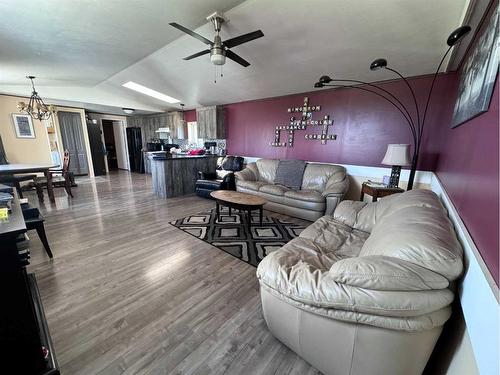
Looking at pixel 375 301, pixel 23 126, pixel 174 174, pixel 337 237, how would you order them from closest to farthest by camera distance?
pixel 375 301 → pixel 337 237 → pixel 174 174 → pixel 23 126

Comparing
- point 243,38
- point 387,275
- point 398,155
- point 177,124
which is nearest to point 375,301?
point 387,275

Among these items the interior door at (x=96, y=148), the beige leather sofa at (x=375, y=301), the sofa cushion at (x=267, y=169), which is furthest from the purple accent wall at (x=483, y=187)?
the interior door at (x=96, y=148)

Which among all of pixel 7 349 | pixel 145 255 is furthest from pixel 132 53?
pixel 7 349

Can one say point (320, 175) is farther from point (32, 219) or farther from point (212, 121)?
point (32, 219)

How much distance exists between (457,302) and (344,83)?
11.9ft

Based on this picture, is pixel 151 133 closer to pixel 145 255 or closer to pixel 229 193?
pixel 229 193

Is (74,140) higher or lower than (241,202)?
higher

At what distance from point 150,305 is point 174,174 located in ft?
11.7

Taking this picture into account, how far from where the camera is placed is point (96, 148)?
311 inches

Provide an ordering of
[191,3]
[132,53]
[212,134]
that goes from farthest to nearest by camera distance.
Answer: [212,134] → [132,53] → [191,3]

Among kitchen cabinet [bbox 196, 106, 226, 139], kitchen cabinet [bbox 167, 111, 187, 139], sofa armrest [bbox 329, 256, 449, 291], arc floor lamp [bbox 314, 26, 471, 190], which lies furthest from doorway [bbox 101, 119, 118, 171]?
sofa armrest [bbox 329, 256, 449, 291]

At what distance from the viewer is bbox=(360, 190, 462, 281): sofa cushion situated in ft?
3.11

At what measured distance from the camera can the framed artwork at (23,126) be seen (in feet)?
18.0

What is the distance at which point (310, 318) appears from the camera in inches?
46.2
